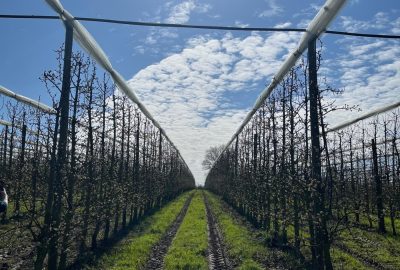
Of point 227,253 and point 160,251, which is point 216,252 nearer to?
point 227,253

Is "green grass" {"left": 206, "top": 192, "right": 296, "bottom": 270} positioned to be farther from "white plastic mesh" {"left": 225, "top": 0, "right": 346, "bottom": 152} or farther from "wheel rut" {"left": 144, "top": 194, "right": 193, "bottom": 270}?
"white plastic mesh" {"left": 225, "top": 0, "right": 346, "bottom": 152}

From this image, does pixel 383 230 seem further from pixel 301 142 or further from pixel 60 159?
pixel 60 159

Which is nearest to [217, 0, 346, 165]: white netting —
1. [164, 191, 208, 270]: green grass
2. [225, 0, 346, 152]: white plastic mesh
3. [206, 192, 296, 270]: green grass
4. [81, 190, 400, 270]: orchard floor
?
[225, 0, 346, 152]: white plastic mesh

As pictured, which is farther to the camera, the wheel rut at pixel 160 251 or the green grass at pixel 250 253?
the green grass at pixel 250 253

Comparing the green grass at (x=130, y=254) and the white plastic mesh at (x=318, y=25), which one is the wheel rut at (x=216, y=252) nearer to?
the green grass at (x=130, y=254)

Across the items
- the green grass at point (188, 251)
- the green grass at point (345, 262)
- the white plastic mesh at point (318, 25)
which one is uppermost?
the white plastic mesh at point (318, 25)

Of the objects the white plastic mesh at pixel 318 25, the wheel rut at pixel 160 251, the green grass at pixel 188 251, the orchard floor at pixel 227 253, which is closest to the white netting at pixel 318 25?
the white plastic mesh at pixel 318 25

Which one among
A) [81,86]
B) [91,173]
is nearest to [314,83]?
[81,86]

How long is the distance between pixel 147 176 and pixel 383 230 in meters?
14.3

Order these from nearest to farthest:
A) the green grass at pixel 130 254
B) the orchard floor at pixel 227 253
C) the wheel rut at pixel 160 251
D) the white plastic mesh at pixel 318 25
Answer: the white plastic mesh at pixel 318 25, the green grass at pixel 130 254, the orchard floor at pixel 227 253, the wheel rut at pixel 160 251

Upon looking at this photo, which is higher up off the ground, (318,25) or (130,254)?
(318,25)

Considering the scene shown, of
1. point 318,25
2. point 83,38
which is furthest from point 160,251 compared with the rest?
point 318,25

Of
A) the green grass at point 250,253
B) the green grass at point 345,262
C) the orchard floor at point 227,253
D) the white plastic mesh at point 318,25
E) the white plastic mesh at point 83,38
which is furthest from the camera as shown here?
the green grass at point 250,253

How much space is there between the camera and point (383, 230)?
18.9 metres
